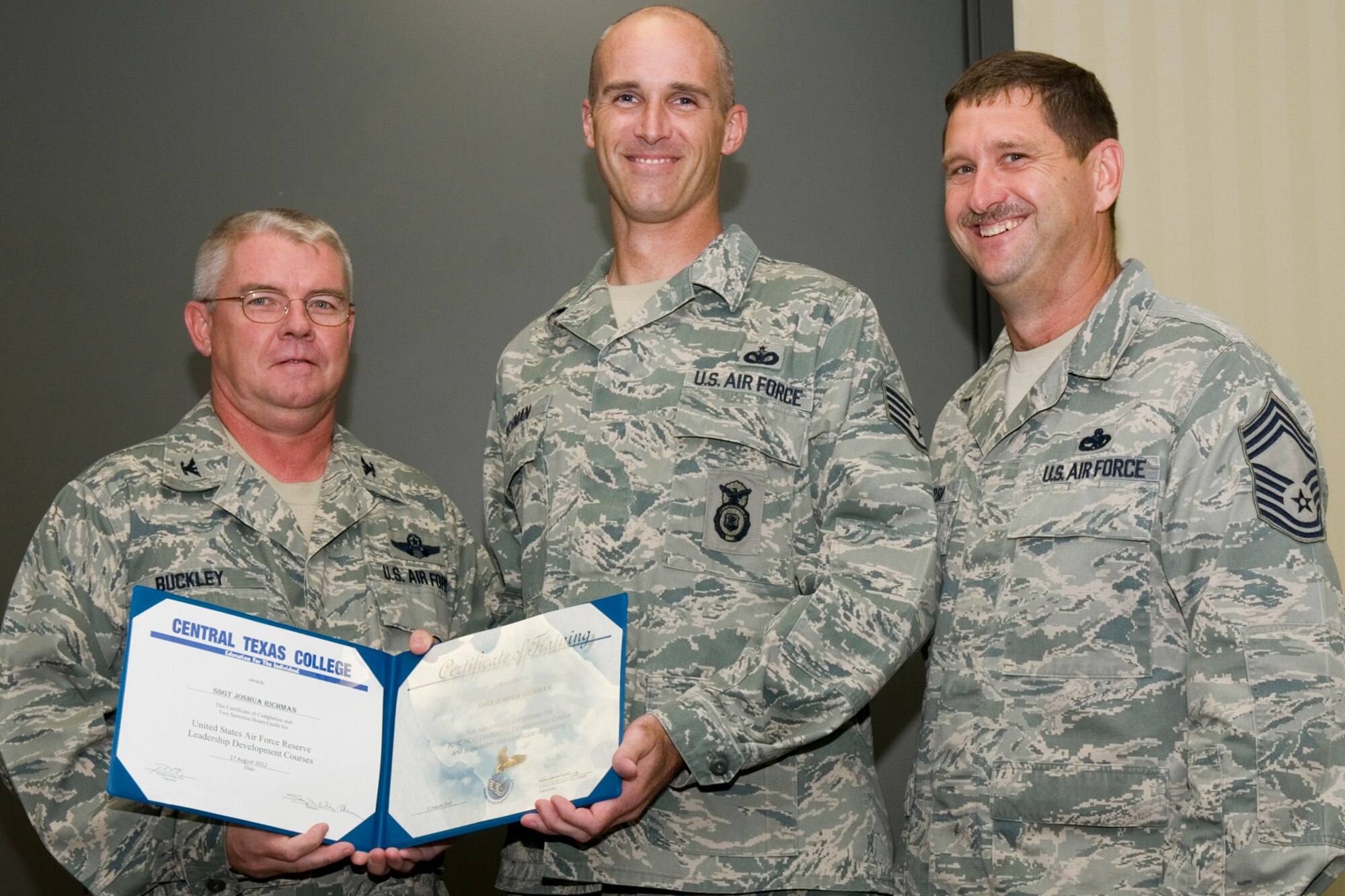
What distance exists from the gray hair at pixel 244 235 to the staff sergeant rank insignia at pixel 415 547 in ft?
1.74

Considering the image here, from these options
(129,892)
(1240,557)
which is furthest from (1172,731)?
(129,892)

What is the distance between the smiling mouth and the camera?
2.32m

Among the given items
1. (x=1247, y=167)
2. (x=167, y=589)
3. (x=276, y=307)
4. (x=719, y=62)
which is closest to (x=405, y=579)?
(x=167, y=589)

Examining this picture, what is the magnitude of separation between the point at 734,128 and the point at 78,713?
165 centimetres

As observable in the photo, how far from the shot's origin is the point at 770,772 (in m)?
2.16

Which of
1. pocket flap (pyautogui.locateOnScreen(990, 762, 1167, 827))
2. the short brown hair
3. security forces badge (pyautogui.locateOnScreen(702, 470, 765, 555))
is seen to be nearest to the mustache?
the short brown hair

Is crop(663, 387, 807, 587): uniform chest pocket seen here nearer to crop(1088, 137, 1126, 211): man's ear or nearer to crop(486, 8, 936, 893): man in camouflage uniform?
crop(486, 8, 936, 893): man in camouflage uniform

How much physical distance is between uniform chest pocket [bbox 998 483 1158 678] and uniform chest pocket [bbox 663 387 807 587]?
393 millimetres

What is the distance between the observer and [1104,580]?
2043mm

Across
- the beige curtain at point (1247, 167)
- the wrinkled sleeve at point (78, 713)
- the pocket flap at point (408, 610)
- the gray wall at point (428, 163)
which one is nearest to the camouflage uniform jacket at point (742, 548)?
the pocket flap at point (408, 610)

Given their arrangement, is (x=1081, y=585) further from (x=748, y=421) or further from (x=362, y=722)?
(x=362, y=722)

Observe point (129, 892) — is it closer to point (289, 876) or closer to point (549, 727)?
point (289, 876)

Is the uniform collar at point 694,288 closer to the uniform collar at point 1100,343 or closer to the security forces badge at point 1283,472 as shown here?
the uniform collar at point 1100,343

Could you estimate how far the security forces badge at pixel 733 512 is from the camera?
2229 mm
